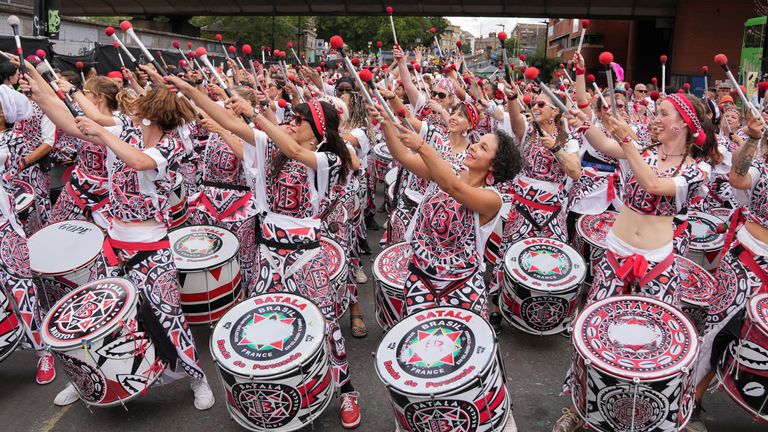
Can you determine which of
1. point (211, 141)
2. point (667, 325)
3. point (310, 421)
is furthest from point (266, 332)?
point (211, 141)

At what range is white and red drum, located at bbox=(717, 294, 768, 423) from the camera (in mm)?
3141

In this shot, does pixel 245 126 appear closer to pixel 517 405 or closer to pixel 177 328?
pixel 177 328

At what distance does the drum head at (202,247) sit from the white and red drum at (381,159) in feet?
13.6

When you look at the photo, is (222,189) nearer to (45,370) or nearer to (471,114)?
(45,370)

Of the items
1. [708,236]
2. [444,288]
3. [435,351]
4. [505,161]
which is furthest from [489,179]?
[708,236]

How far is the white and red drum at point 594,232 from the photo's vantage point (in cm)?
537

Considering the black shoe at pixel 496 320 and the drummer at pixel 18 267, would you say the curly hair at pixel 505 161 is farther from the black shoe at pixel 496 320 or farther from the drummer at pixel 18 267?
the drummer at pixel 18 267

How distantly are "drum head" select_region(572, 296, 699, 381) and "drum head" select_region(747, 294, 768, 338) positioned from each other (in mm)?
355

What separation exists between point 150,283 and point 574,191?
4.21 metres

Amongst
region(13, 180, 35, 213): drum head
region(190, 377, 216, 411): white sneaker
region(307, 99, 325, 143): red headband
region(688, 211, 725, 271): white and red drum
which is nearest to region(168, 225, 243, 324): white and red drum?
region(190, 377, 216, 411): white sneaker

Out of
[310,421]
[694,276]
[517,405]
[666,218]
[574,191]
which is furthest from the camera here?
[574,191]

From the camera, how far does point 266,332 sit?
323 cm

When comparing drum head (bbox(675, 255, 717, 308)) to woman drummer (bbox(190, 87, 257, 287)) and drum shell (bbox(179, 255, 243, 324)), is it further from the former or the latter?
woman drummer (bbox(190, 87, 257, 287))

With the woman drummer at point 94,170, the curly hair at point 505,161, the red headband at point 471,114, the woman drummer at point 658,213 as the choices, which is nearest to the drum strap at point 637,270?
the woman drummer at point 658,213
